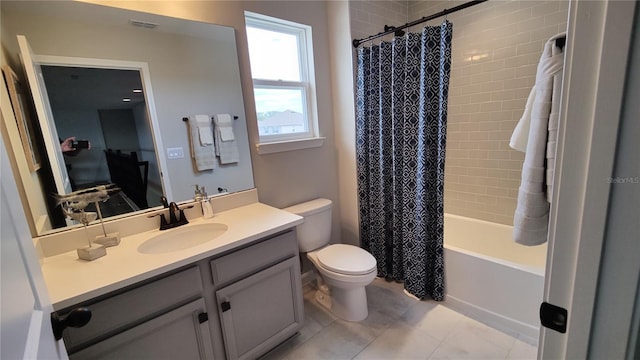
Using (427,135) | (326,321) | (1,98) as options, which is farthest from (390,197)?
(1,98)

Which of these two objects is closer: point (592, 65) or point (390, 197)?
point (592, 65)

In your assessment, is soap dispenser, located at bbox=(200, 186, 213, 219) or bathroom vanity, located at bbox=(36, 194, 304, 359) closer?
bathroom vanity, located at bbox=(36, 194, 304, 359)

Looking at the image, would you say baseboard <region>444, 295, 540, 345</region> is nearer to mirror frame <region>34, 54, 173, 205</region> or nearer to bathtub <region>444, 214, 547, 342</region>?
bathtub <region>444, 214, 547, 342</region>

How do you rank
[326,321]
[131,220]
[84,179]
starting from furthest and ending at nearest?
[326,321]
[131,220]
[84,179]

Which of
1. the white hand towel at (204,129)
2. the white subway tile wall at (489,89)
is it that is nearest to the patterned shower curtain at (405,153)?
the white subway tile wall at (489,89)

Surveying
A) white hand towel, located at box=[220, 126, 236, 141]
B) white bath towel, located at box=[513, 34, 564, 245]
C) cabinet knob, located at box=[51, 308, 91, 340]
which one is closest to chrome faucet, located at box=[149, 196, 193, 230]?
white hand towel, located at box=[220, 126, 236, 141]

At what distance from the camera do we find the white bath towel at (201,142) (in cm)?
174

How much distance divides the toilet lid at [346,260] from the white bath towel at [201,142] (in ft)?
3.27

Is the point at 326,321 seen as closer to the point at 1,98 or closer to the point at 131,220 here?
the point at 131,220

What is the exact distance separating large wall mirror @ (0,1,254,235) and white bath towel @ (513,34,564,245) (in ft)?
5.17

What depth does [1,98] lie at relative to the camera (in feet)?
3.68

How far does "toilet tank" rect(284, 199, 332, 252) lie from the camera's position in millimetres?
2086

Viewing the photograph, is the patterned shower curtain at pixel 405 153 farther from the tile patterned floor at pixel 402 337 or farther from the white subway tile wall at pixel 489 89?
the white subway tile wall at pixel 489 89

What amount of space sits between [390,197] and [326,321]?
3.49 feet
